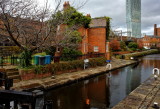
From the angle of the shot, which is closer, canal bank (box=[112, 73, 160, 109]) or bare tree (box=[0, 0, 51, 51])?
canal bank (box=[112, 73, 160, 109])

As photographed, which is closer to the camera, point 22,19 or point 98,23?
point 22,19

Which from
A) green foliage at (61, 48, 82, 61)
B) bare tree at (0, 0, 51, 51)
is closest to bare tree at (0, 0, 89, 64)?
bare tree at (0, 0, 51, 51)

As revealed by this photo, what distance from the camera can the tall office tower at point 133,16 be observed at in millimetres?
93494

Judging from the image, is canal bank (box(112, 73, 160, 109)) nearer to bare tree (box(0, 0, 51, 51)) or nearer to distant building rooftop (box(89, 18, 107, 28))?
bare tree (box(0, 0, 51, 51))

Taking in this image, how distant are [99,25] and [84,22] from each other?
13.9 feet

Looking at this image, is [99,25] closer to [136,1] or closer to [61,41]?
[61,41]

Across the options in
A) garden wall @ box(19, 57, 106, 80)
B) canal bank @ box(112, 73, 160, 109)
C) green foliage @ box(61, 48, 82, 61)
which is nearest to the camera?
canal bank @ box(112, 73, 160, 109)

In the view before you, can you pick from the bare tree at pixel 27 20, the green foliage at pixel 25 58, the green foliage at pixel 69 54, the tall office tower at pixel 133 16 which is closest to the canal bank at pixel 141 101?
the bare tree at pixel 27 20

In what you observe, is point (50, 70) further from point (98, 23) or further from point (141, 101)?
point (98, 23)

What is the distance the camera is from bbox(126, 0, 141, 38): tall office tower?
93.5m

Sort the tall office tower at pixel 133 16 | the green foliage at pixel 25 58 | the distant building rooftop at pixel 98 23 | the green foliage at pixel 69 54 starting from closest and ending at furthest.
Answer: the green foliage at pixel 25 58, the green foliage at pixel 69 54, the distant building rooftop at pixel 98 23, the tall office tower at pixel 133 16

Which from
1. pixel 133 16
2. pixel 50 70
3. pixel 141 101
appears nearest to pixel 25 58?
pixel 50 70

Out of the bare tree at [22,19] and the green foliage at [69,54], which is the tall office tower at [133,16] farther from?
the bare tree at [22,19]

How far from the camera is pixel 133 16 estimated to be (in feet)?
329
